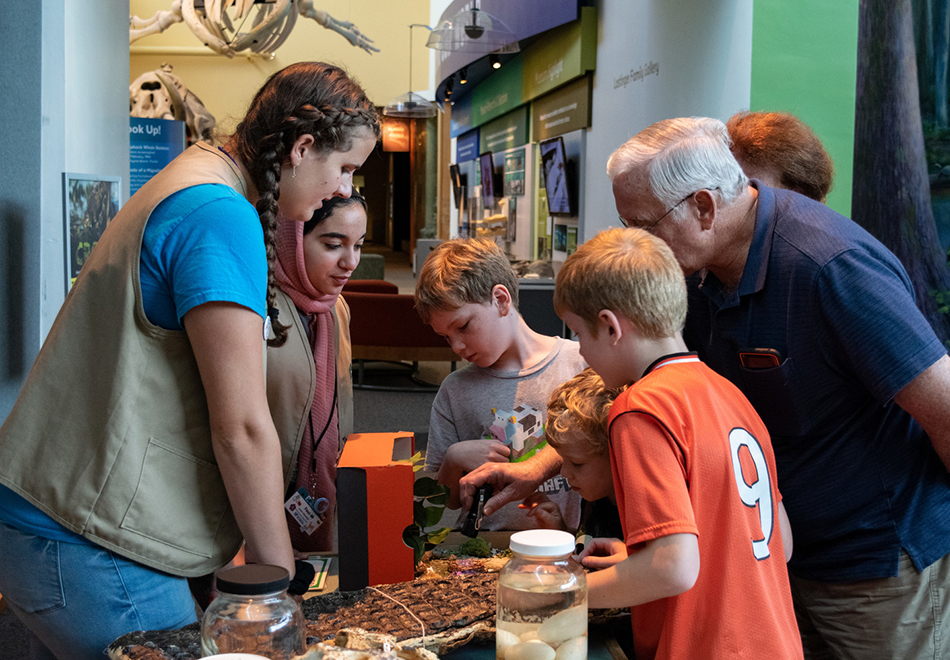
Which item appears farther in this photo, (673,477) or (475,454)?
(475,454)

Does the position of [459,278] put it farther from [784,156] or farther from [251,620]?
[251,620]

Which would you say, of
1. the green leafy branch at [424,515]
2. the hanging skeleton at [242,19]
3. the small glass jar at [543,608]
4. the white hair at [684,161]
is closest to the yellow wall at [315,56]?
the hanging skeleton at [242,19]

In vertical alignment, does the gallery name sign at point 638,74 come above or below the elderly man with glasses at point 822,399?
above

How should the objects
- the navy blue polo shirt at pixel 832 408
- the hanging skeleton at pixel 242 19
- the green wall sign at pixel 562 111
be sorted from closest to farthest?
1. the navy blue polo shirt at pixel 832 408
2. the green wall sign at pixel 562 111
3. the hanging skeleton at pixel 242 19

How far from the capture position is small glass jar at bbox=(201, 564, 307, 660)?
3.23ft

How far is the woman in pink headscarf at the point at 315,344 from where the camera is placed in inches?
77.5

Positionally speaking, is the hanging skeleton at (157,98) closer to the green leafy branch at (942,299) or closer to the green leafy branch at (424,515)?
the green leafy branch at (942,299)

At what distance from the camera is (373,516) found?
54.1 inches

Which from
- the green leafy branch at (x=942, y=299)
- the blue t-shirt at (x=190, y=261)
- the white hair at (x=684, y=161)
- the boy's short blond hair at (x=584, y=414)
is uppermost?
the white hair at (x=684, y=161)

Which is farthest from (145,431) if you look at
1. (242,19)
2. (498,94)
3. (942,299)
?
(242,19)

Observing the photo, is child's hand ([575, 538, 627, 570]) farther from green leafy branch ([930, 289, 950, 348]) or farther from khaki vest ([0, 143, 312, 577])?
green leafy branch ([930, 289, 950, 348])

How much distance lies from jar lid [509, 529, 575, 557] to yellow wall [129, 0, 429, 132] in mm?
15100

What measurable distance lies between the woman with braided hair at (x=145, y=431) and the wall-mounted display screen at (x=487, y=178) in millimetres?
10791

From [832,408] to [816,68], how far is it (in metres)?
2.72
